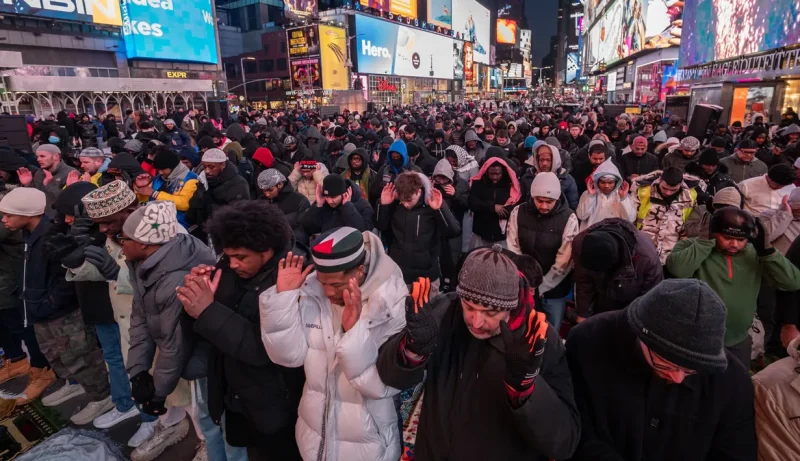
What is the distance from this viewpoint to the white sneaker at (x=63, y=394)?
4.54 meters

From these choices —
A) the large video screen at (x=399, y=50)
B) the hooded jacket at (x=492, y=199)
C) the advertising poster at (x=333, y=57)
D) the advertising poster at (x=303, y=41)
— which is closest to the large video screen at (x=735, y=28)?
the hooded jacket at (x=492, y=199)

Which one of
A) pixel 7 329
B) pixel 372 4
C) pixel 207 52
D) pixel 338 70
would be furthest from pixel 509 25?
pixel 7 329

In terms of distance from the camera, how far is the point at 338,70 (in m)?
56.7

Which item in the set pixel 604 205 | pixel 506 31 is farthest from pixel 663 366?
pixel 506 31

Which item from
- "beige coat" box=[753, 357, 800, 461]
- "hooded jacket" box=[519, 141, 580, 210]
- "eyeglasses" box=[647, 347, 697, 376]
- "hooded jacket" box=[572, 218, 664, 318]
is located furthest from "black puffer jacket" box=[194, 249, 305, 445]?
"hooded jacket" box=[519, 141, 580, 210]

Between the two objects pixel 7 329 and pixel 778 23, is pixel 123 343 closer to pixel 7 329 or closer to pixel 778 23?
pixel 7 329

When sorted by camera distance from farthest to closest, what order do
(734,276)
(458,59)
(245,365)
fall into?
1. (458,59)
2. (734,276)
3. (245,365)

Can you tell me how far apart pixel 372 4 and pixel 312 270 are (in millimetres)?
71888

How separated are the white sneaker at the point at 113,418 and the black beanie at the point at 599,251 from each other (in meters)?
4.20

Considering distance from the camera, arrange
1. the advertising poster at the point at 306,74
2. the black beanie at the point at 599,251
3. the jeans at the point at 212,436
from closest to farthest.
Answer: the black beanie at the point at 599,251
the jeans at the point at 212,436
the advertising poster at the point at 306,74

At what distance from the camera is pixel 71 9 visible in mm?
31953

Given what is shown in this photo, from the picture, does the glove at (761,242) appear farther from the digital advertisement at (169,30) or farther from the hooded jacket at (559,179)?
the digital advertisement at (169,30)

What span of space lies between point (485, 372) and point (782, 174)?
17.8 feet

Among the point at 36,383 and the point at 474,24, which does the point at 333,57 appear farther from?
the point at 474,24
